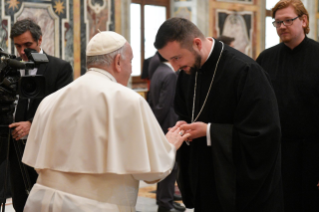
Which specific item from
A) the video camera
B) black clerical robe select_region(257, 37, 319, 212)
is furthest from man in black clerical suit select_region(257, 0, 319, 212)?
the video camera

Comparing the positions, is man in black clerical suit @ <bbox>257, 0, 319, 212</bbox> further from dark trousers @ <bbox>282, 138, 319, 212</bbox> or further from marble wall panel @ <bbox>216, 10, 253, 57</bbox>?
marble wall panel @ <bbox>216, 10, 253, 57</bbox>

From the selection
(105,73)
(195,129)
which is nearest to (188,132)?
(195,129)

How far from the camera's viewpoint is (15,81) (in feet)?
11.1

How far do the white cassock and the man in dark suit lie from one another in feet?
9.45

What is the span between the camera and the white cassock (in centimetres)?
242

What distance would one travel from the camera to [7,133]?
3.50 meters

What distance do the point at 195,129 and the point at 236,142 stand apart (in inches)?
10.9

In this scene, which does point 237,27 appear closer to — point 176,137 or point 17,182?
point 17,182

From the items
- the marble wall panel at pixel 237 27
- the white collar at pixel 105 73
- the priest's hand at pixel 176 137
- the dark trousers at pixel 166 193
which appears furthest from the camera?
the marble wall panel at pixel 237 27

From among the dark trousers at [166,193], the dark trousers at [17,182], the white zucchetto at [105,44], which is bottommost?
the dark trousers at [166,193]

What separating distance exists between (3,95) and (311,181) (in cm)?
240

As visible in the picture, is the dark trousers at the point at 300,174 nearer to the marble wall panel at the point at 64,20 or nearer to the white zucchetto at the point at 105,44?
the white zucchetto at the point at 105,44

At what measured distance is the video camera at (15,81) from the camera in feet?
10.8

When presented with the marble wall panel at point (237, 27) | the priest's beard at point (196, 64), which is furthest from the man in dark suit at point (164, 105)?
the marble wall panel at point (237, 27)
